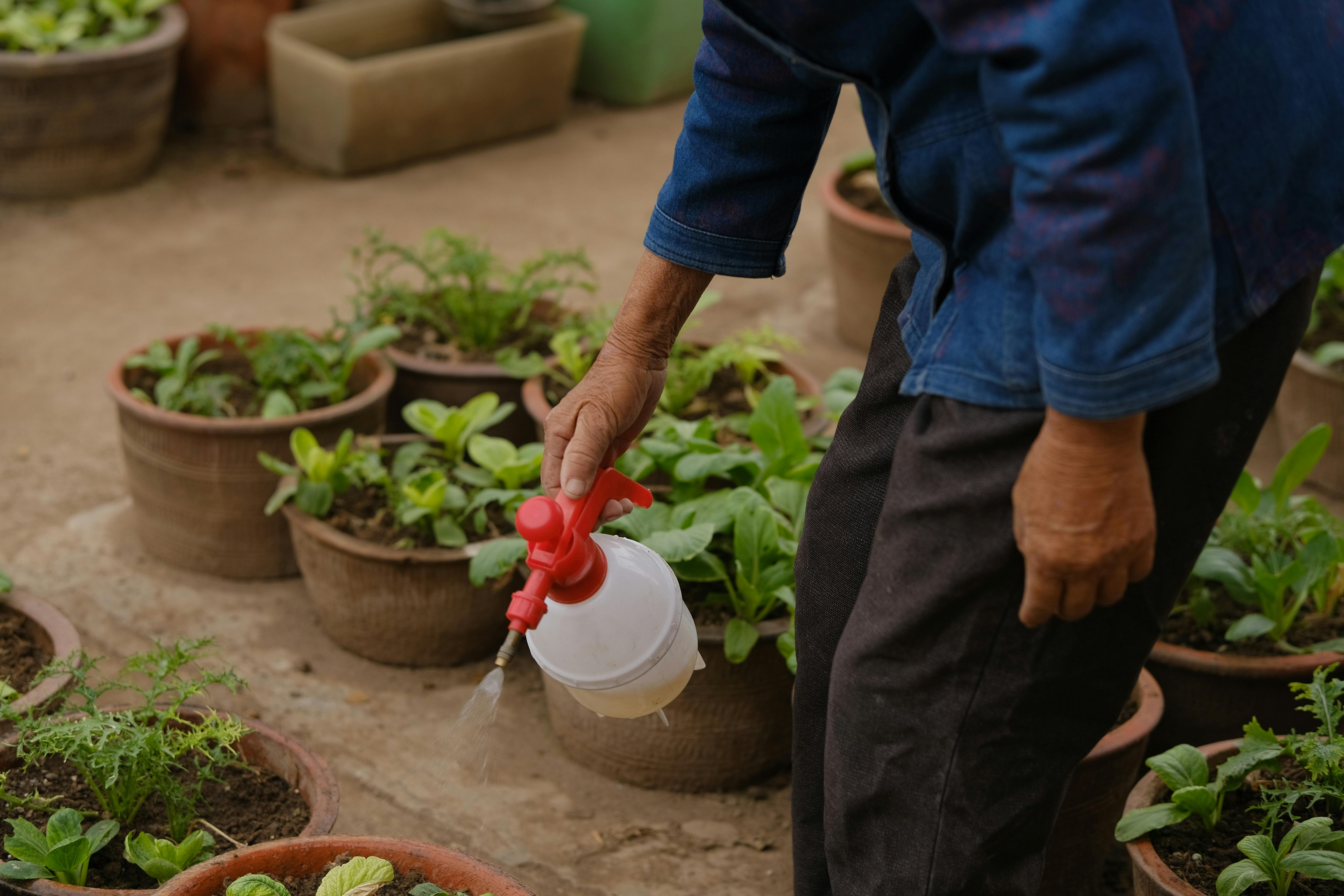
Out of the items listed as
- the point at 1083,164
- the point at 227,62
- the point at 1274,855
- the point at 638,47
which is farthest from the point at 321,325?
the point at 1083,164

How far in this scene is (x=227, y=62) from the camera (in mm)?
5285

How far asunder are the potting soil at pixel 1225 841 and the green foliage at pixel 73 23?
4.33 m

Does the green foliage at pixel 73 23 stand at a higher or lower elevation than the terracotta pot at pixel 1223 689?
lower

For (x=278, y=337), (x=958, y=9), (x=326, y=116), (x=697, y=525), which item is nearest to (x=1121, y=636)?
(x=958, y=9)

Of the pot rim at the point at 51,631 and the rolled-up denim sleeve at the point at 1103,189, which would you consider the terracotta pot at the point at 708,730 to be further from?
the rolled-up denim sleeve at the point at 1103,189

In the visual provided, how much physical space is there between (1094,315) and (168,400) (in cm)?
231

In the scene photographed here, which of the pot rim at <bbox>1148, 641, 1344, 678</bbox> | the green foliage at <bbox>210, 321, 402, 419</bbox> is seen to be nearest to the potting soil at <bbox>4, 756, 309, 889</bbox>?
Answer: the green foliage at <bbox>210, 321, 402, 419</bbox>

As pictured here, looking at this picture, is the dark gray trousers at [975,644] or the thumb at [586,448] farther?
the thumb at [586,448]

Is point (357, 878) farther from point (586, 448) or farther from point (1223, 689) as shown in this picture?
point (1223, 689)

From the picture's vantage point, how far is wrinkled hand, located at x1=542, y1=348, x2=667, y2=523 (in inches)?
59.6

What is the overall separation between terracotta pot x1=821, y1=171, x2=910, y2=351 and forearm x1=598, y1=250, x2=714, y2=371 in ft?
7.11

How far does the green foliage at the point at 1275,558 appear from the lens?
7.38 feet

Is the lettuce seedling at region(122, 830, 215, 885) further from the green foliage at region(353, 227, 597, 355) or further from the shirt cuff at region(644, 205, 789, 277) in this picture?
the green foliage at region(353, 227, 597, 355)

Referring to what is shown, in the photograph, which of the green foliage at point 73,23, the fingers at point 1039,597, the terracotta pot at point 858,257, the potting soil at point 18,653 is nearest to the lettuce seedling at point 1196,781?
the fingers at point 1039,597
